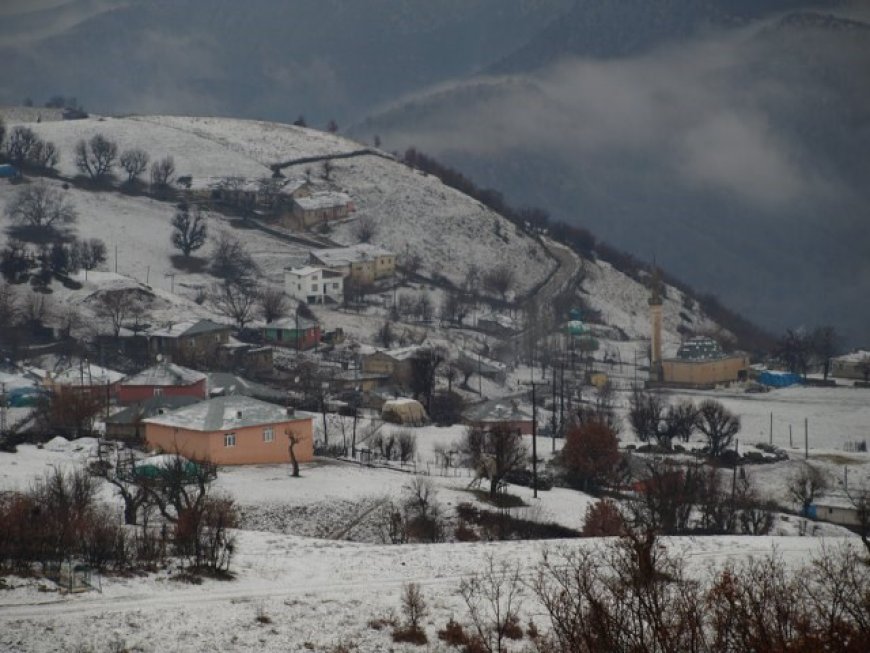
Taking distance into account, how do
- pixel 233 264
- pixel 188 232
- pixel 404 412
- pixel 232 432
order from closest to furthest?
pixel 232 432 → pixel 404 412 → pixel 233 264 → pixel 188 232

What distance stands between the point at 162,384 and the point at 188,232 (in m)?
36.6

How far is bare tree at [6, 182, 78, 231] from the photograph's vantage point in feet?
288

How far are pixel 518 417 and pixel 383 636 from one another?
1435 inches

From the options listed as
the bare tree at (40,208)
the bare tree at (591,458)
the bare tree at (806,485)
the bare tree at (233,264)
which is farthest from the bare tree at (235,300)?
the bare tree at (806,485)

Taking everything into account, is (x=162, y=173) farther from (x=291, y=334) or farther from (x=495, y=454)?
(x=495, y=454)

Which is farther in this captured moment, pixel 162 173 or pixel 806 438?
pixel 162 173

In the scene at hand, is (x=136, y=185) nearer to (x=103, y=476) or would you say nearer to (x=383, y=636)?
(x=103, y=476)

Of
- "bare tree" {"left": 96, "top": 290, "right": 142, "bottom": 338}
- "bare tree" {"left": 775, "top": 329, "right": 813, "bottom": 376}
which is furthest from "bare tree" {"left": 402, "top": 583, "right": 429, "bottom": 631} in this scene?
"bare tree" {"left": 775, "top": 329, "right": 813, "bottom": 376}

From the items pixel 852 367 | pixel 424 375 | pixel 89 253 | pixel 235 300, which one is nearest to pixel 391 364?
pixel 424 375

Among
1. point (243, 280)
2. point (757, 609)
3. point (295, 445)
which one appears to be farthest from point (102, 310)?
point (757, 609)

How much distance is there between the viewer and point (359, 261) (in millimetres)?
90125

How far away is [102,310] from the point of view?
73.3 meters

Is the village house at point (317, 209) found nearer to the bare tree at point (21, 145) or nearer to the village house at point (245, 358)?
the bare tree at point (21, 145)

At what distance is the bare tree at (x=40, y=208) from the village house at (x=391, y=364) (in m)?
29.1
